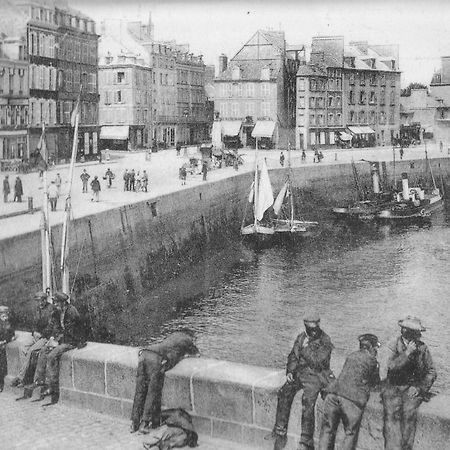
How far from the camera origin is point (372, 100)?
78750 millimetres

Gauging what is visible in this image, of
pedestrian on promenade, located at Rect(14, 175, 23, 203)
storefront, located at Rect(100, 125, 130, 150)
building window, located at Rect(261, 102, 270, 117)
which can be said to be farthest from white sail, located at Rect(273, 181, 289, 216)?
building window, located at Rect(261, 102, 270, 117)

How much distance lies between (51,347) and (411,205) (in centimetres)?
4680

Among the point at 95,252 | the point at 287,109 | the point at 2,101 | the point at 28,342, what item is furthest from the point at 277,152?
the point at 28,342

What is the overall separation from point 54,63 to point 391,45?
51.5 metres

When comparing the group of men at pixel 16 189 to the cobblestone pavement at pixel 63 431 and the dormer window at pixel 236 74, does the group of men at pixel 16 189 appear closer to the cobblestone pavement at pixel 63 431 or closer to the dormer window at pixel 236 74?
the cobblestone pavement at pixel 63 431

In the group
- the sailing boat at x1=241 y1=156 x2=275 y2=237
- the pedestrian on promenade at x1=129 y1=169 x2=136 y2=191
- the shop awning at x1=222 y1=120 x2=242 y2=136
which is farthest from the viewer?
the shop awning at x1=222 y1=120 x2=242 y2=136

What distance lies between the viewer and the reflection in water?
83.0 ft

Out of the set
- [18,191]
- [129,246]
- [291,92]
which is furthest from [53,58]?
[291,92]

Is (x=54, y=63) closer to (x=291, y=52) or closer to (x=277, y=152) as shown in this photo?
(x=277, y=152)

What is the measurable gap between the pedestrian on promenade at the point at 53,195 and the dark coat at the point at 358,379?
61.2ft

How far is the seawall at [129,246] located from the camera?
69.1ft

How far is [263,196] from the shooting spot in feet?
147

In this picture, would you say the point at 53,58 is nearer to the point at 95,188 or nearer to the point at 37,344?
the point at 95,188

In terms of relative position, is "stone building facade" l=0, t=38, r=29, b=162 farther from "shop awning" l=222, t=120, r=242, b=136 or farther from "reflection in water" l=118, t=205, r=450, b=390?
"shop awning" l=222, t=120, r=242, b=136
